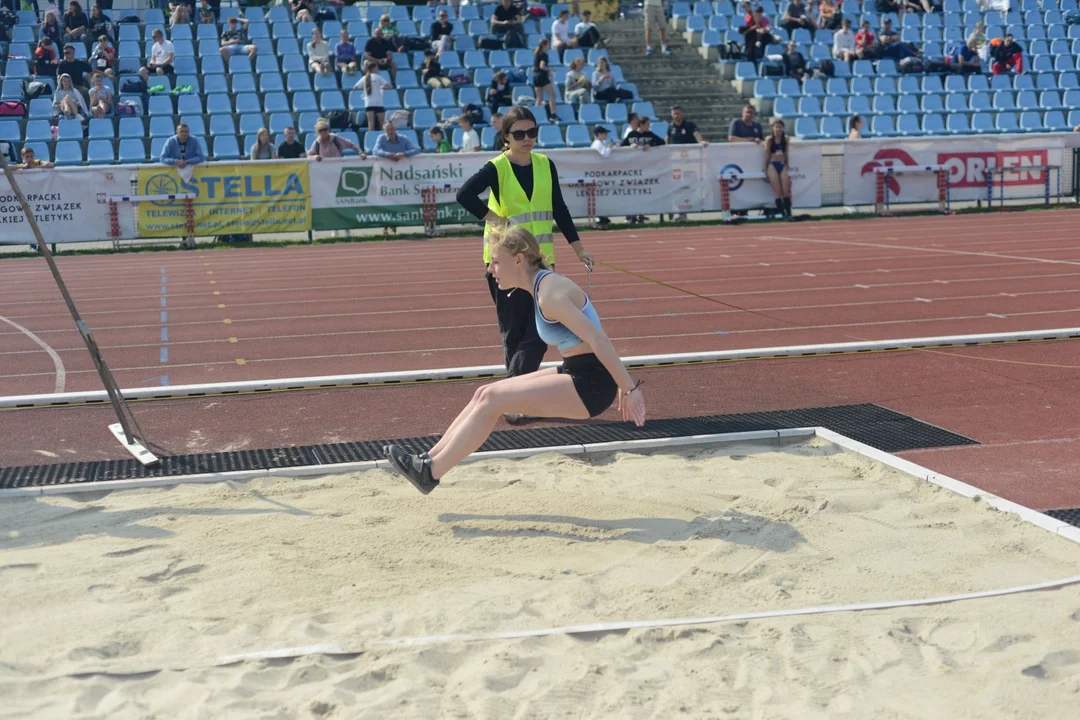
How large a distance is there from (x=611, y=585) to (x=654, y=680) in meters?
0.86

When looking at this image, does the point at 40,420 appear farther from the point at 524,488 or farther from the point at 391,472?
the point at 524,488

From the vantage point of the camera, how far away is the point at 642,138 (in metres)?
22.6

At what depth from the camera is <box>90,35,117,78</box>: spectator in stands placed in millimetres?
23484

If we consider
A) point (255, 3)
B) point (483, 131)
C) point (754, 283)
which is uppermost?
point (255, 3)

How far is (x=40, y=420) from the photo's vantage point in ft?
25.7

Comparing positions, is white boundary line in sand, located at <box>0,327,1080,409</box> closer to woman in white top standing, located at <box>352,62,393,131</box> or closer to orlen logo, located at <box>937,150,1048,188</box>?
woman in white top standing, located at <box>352,62,393,131</box>

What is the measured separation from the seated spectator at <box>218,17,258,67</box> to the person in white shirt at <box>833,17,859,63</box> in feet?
45.0

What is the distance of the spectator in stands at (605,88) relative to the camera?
83.9 ft

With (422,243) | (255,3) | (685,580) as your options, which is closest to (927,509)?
(685,580)

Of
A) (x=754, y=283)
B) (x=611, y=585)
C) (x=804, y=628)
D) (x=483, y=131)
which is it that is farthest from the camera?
(x=483, y=131)

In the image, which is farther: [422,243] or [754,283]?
[422,243]

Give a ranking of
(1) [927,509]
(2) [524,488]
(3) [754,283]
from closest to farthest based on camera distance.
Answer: (1) [927,509]
(2) [524,488]
(3) [754,283]

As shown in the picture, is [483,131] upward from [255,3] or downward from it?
downward

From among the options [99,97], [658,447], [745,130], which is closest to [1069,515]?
[658,447]
